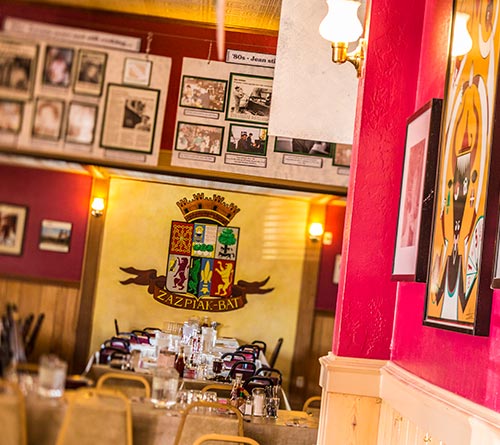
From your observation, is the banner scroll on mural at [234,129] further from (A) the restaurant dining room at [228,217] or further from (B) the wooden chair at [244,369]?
(B) the wooden chair at [244,369]

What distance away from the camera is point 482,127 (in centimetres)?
262

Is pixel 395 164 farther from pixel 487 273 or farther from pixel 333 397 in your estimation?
pixel 487 273

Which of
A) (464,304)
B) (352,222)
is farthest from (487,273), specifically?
(352,222)

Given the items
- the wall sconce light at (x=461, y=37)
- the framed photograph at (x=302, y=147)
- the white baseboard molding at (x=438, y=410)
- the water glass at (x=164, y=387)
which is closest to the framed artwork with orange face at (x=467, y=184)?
the wall sconce light at (x=461, y=37)

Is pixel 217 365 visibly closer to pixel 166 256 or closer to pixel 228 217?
pixel 166 256

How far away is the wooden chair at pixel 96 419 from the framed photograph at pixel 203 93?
1.18 metres

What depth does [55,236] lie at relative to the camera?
10.6ft

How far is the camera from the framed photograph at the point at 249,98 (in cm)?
356

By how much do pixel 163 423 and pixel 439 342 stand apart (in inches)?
43.7

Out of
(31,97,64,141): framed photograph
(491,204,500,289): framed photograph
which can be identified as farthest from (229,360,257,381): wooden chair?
(491,204,500,289): framed photograph

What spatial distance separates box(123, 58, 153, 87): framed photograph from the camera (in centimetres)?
335

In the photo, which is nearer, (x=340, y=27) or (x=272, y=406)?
(x=340, y=27)

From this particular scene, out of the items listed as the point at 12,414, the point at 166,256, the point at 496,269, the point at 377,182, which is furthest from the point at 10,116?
the point at 496,269

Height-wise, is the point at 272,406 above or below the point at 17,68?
below
